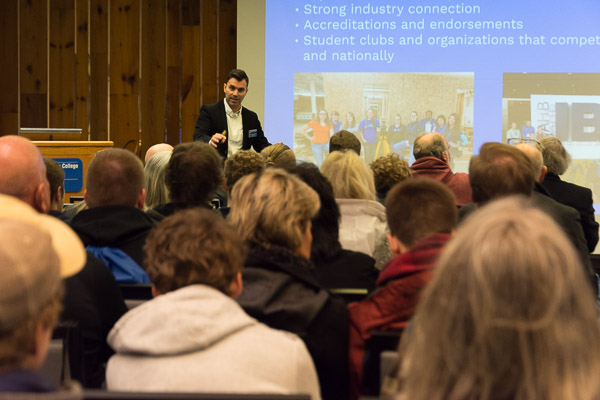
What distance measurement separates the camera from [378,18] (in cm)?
787

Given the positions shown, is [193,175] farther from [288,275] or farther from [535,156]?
[535,156]

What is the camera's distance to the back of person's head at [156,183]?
4152 millimetres

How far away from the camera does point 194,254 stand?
1.77 m

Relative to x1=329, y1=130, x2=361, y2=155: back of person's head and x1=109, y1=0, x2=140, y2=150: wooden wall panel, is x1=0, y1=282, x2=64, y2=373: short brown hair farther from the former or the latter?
x1=109, y1=0, x2=140, y2=150: wooden wall panel

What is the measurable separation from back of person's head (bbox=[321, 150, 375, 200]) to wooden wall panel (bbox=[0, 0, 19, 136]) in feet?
19.1

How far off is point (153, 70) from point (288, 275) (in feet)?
22.4

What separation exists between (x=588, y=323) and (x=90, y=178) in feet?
8.02

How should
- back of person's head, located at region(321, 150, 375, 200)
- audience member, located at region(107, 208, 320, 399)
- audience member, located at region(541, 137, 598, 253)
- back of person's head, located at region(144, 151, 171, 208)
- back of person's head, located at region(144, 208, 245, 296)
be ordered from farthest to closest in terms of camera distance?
Result: 1. audience member, located at region(541, 137, 598, 253)
2. back of person's head, located at region(144, 151, 171, 208)
3. back of person's head, located at region(321, 150, 375, 200)
4. back of person's head, located at region(144, 208, 245, 296)
5. audience member, located at region(107, 208, 320, 399)

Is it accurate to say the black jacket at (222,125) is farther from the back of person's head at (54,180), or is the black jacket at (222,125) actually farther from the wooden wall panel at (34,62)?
the back of person's head at (54,180)

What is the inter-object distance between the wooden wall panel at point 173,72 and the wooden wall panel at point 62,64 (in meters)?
1.03

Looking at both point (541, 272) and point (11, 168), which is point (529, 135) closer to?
point (11, 168)

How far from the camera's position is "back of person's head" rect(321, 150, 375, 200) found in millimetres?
3697

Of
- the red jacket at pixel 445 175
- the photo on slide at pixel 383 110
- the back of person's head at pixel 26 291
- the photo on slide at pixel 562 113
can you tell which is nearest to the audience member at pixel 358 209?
the red jacket at pixel 445 175

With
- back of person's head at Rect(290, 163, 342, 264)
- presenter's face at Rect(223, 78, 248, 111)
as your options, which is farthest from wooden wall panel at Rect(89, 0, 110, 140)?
back of person's head at Rect(290, 163, 342, 264)
